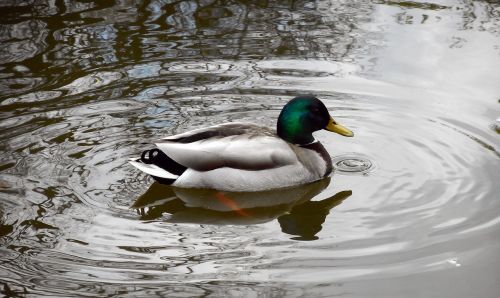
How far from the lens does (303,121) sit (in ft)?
23.8

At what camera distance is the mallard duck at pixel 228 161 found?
6922mm

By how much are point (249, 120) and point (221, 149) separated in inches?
42.7

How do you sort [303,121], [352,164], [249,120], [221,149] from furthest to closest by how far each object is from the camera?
[249,120] < [352,164] < [303,121] < [221,149]

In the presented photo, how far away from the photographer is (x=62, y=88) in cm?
859

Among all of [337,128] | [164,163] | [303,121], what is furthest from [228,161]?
[337,128]

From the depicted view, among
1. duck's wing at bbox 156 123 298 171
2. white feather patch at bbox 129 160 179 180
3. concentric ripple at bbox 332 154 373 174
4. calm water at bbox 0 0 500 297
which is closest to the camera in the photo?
calm water at bbox 0 0 500 297

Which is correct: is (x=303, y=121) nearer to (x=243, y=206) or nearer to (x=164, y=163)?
(x=243, y=206)

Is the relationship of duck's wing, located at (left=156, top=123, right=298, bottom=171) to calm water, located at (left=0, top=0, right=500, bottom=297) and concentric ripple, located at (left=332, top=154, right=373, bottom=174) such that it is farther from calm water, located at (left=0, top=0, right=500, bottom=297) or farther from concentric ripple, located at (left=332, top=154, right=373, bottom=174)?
concentric ripple, located at (left=332, top=154, right=373, bottom=174)

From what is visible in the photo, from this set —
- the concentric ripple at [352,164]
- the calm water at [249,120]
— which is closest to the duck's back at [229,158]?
the calm water at [249,120]

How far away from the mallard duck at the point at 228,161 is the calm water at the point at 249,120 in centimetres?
11

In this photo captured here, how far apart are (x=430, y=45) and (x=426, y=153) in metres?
2.39

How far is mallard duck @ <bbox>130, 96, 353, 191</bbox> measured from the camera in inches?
273

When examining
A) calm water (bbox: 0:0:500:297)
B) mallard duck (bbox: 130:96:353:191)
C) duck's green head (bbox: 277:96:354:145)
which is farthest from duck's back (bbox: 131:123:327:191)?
duck's green head (bbox: 277:96:354:145)

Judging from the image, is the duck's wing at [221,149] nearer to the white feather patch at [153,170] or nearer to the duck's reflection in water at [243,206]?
the white feather patch at [153,170]
